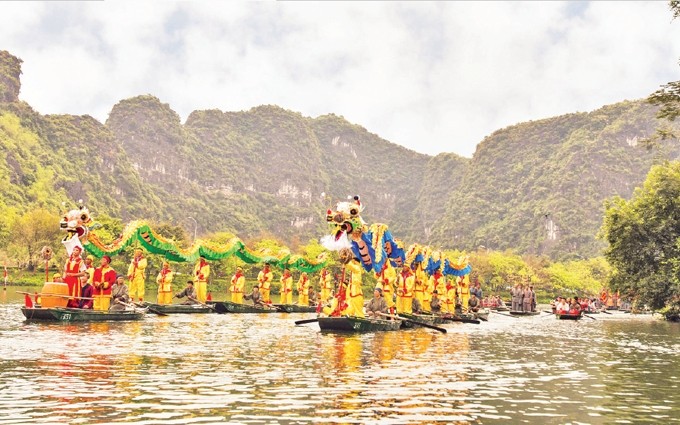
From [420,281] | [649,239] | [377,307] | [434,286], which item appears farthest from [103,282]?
[649,239]

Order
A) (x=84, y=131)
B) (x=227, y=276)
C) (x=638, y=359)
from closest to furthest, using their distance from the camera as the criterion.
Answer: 1. (x=638, y=359)
2. (x=227, y=276)
3. (x=84, y=131)

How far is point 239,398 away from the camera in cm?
1247

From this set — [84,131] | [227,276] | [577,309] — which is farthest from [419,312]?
[84,131]

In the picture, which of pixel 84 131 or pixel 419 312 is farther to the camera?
pixel 84 131

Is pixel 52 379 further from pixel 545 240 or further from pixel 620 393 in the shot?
pixel 545 240

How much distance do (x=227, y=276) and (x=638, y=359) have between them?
76371mm

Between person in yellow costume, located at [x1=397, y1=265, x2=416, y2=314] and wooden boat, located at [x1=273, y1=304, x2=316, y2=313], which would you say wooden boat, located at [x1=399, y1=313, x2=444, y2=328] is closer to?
person in yellow costume, located at [x1=397, y1=265, x2=416, y2=314]

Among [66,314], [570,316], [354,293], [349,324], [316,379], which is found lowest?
[316,379]

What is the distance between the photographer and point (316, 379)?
14.9 metres

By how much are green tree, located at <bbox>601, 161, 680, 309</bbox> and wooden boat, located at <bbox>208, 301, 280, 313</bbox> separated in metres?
21.0

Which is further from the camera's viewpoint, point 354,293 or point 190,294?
point 190,294

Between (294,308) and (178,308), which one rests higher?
(294,308)

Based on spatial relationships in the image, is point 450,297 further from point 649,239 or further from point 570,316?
point 649,239

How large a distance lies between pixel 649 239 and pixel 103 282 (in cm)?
3148
